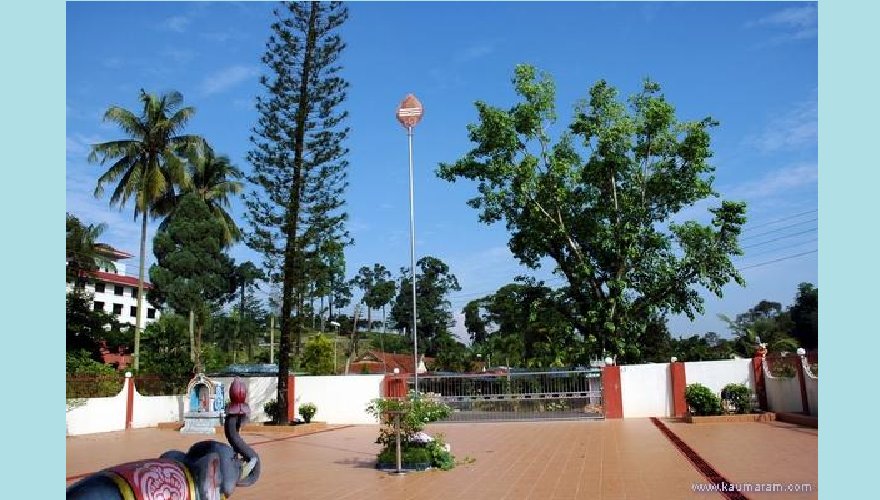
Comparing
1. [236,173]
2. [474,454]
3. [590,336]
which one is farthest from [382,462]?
[236,173]

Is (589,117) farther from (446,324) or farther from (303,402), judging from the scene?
(446,324)

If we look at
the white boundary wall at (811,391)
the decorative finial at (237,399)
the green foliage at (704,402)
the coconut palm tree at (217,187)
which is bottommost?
the green foliage at (704,402)

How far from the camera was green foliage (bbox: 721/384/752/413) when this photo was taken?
12758 mm

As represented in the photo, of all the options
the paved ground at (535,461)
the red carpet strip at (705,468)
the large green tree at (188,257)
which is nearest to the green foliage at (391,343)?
the large green tree at (188,257)

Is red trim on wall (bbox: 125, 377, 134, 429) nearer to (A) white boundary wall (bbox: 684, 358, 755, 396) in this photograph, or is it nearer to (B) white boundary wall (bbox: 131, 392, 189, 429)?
(B) white boundary wall (bbox: 131, 392, 189, 429)

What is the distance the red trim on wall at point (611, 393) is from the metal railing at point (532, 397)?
174 millimetres

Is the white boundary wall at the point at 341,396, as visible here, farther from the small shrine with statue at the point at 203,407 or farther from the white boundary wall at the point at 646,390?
the white boundary wall at the point at 646,390

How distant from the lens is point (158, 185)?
68.1ft

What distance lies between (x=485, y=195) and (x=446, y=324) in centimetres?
3208

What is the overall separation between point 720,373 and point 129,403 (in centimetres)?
1286

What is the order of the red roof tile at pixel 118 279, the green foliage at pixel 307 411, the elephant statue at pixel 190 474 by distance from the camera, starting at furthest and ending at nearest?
the red roof tile at pixel 118 279 → the green foliage at pixel 307 411 → the elephant statue at pixel 190 474

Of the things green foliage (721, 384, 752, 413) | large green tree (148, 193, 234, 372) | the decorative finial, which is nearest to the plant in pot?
the decorative finial

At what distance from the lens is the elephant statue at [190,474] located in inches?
101

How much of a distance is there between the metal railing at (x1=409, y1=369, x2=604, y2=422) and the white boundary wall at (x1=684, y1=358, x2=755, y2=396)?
77.5 inches
